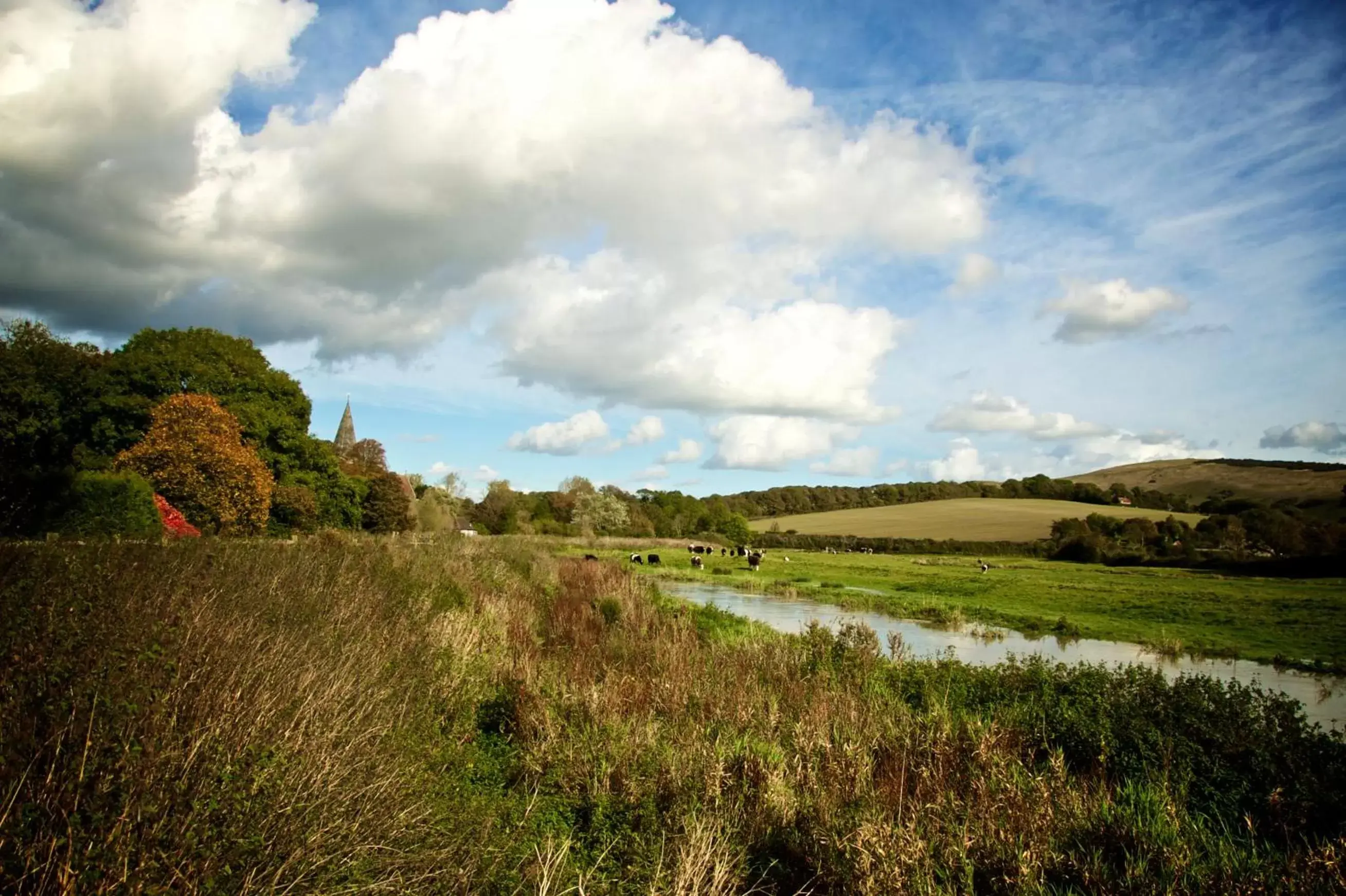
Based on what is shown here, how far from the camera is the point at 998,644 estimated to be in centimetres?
1967

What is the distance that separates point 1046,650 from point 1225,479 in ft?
222

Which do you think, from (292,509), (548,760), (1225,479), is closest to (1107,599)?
(548,760)

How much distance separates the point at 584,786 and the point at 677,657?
436 cm

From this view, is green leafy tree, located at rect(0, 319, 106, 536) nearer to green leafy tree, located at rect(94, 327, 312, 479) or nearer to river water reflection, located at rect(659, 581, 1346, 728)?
green leafy tree, located at rect(94, 327, 312, 479)

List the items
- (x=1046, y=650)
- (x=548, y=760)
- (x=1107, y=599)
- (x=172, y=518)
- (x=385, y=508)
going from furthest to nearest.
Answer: (x=385, y=508), (x=1107, y=599), (x=172, y=518), (x=1046, y=650), (x=548, y=760)

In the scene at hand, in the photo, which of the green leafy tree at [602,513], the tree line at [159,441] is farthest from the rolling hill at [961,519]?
the tree line at [159,441]

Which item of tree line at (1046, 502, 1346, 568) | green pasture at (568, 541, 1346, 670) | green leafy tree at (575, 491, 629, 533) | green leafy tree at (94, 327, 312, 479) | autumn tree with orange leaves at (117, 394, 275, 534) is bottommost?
green pasture at (568, 541, 1346, 670)

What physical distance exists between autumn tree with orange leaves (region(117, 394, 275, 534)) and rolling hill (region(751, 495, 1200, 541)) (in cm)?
5645

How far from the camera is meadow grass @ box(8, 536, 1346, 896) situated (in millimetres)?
2770

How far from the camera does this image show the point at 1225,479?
6988 centimetres

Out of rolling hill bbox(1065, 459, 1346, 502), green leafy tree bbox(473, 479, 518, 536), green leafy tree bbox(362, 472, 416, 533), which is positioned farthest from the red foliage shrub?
rolling hill bbox(1065, 459, 1346, 502)

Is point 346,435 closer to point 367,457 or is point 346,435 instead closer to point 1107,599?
point 367,457

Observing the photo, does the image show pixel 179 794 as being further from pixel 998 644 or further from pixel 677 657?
pixel 998 644

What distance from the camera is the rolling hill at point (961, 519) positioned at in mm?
65125
